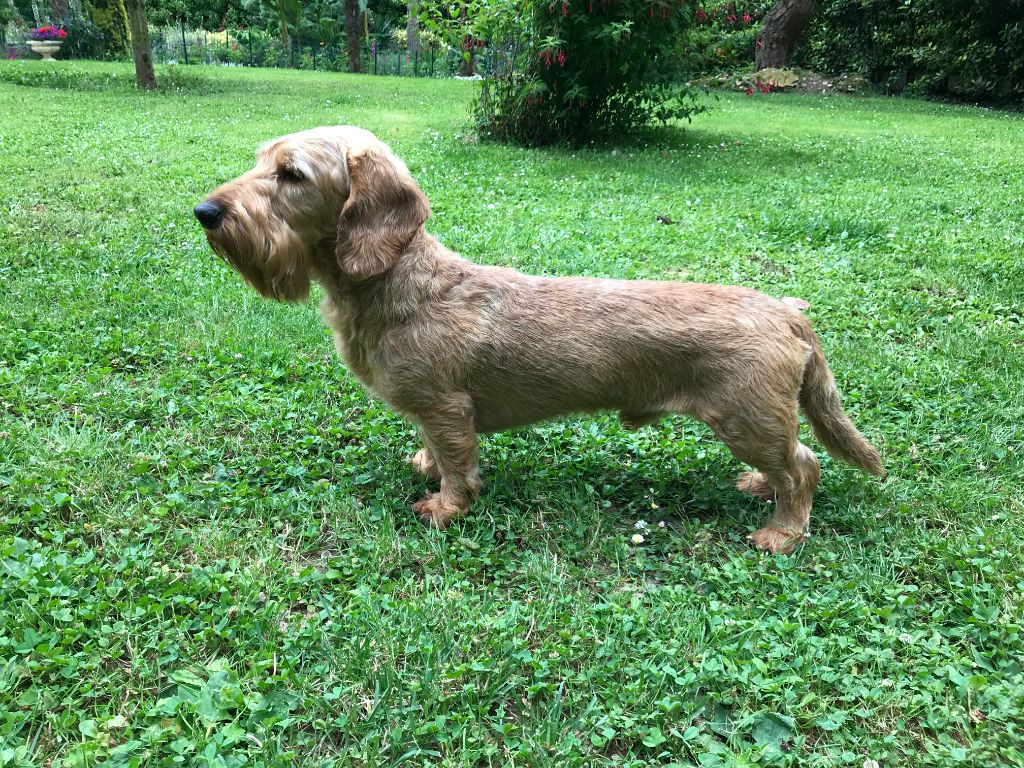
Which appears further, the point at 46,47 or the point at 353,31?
the point at 353,31

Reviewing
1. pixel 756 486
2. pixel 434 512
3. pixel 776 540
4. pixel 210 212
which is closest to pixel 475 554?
pixel 434 512

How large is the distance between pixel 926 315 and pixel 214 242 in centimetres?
561

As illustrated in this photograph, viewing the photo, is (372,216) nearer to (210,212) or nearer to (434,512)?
(210,212)

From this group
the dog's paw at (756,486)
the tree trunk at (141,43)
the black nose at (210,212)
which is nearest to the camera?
the black nose at (210,212)

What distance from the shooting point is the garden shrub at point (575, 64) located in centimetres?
1148

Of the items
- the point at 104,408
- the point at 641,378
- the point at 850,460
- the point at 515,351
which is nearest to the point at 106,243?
the point at 104,408

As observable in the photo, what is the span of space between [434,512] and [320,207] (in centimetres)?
165

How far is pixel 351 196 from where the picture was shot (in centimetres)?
317


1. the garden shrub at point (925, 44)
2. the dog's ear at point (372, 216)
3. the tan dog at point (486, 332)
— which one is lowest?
the tan dog at point (486, 332)

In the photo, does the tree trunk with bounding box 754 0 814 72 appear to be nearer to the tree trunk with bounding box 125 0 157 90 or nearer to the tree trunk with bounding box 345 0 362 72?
the tree trunk with bounding box 345 0 362 72

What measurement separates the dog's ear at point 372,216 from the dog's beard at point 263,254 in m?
0.23

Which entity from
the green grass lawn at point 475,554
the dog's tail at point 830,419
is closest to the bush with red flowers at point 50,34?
the green grass lawn at point 475,554

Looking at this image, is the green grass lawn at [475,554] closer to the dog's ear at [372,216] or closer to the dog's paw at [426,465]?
the dog's paw at [426,465]

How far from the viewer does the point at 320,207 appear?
3193mm
